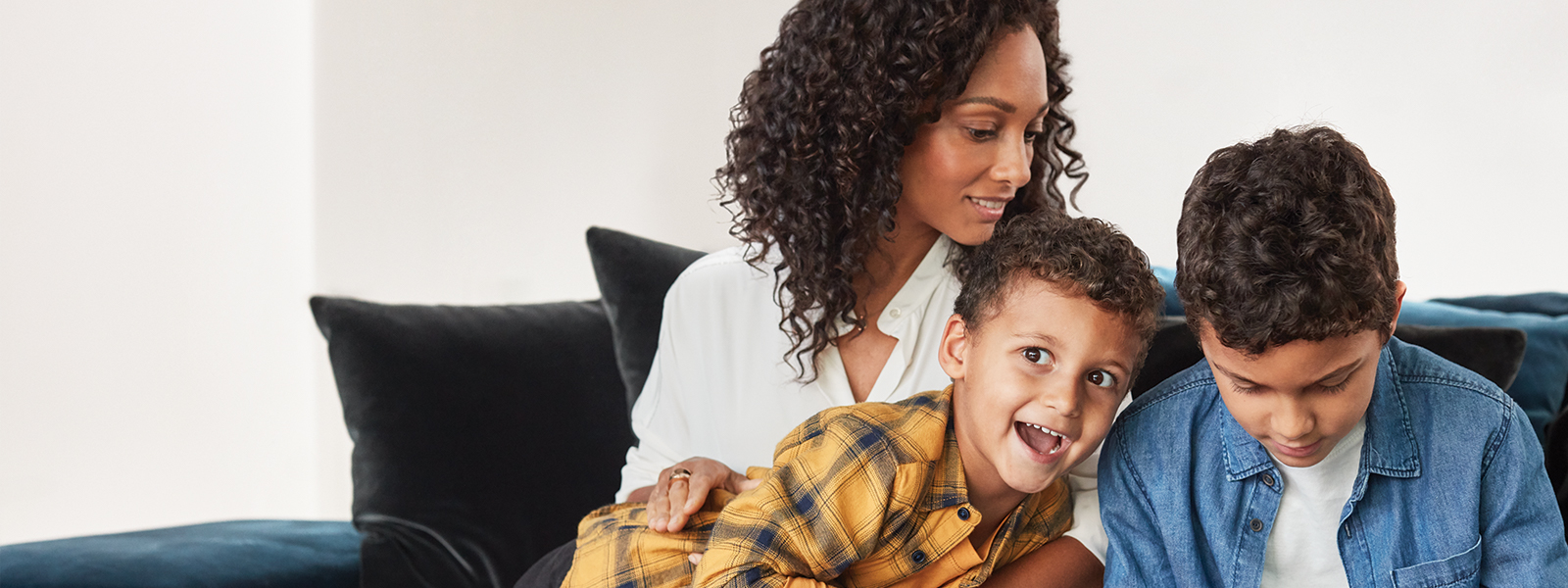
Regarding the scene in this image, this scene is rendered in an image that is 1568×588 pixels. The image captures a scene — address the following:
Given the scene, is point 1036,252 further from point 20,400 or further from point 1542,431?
point 20,400

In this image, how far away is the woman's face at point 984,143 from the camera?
1335 millimetres

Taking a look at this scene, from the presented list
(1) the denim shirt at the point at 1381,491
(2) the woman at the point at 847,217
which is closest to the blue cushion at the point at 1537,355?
(1) the denim shirt at the point at 1381,491

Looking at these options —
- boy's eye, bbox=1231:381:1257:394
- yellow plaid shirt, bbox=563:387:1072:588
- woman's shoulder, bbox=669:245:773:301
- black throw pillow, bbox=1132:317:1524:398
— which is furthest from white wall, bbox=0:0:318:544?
boy's eye, bbox=1231:381:1257:394

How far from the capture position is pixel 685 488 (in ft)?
4.25

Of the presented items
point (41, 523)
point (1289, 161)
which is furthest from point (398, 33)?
point (1289, 161)

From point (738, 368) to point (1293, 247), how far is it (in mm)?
802

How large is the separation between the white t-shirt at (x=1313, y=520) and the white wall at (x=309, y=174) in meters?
1.04

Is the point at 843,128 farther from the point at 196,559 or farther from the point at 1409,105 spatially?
the point at 1409,105

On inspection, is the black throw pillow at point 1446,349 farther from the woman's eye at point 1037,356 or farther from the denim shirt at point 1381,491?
the woman's eye at point 1037,356

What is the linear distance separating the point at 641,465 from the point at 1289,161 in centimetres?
95

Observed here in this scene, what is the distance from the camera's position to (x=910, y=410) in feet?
4.10

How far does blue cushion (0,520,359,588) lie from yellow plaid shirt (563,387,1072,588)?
52cm

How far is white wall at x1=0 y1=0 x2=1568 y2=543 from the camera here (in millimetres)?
2189

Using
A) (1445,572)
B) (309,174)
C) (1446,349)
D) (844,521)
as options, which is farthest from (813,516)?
(309,174)
